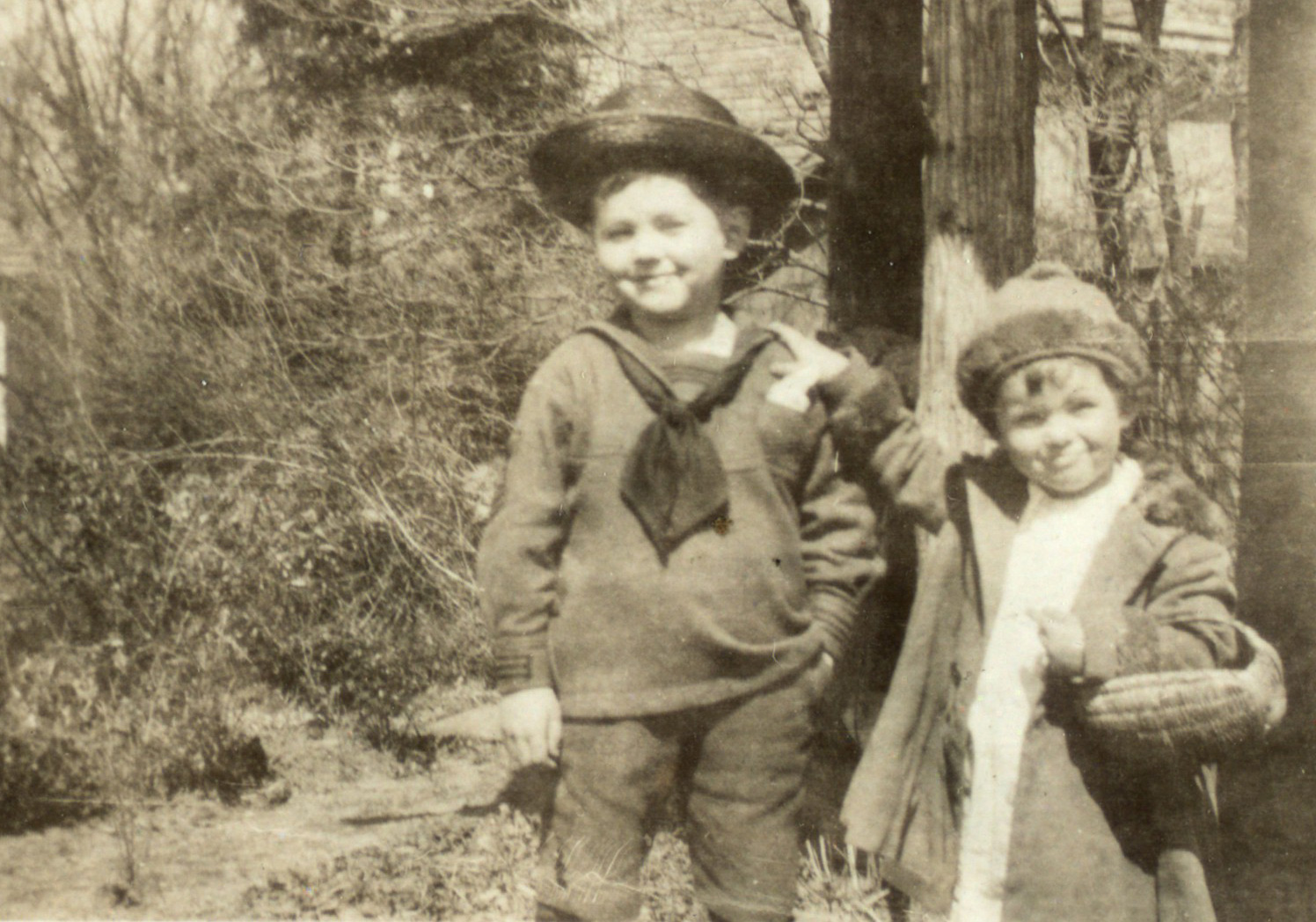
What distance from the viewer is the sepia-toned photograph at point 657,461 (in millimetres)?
2301

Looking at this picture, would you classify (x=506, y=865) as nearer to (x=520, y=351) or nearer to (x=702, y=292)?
(x=520, y=351)

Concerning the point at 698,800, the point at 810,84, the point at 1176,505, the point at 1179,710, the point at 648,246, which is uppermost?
the point at 810,84

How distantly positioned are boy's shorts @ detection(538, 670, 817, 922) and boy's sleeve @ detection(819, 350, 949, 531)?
0.45 m

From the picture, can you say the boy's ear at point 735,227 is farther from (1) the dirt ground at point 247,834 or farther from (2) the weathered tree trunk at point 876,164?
(1) the dirt ground at point 247,834

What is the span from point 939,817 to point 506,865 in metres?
1.78

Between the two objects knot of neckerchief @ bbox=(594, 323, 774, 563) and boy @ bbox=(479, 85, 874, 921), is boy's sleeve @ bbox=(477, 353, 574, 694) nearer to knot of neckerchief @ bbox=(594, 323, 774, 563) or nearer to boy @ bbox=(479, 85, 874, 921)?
boy @ bbox=(479, 85, 874, 921)

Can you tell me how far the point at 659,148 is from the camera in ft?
7.82

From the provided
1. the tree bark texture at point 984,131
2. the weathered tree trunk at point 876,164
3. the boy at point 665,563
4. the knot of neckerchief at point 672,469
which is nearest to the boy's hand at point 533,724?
the boy at point 665,563

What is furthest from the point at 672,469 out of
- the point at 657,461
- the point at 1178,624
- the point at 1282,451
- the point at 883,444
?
the point at 1282,451

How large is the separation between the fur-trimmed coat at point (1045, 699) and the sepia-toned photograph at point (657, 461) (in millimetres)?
10

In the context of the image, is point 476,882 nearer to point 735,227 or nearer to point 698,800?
point 698,800

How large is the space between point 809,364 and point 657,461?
1.29ft

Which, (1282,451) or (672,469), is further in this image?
(1282,451)

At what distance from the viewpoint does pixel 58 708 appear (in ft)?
15.0
